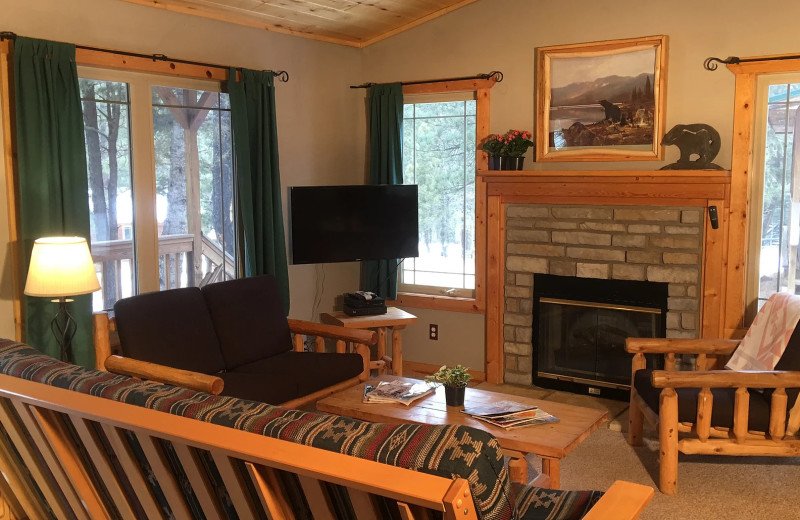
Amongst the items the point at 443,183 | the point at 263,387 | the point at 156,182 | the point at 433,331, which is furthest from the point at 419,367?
the point at 156,182

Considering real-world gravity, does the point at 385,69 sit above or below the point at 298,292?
above

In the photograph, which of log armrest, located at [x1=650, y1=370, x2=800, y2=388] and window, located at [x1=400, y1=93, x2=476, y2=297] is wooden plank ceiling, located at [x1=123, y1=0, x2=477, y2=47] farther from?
log armrest, located at [x1=650, y1=370, x2=800, y2=388]

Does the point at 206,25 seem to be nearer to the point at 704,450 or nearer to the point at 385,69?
the point at 385,69

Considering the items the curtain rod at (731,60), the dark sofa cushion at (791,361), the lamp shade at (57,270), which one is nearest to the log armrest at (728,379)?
the dark sofa cushion at (791,361)

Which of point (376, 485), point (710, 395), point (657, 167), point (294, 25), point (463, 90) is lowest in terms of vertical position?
point (710, 395)

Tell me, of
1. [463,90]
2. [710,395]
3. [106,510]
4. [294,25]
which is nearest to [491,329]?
[463,90]

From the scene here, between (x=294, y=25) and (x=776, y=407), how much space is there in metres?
3.87

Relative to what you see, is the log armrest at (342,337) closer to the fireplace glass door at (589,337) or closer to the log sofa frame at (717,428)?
the fireplace glass door at (589,337)

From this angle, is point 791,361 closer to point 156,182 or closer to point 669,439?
point 669,439

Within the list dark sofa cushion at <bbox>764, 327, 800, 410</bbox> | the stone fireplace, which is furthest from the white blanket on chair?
the stone fireplace

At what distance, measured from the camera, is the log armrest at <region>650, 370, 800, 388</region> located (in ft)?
12.1

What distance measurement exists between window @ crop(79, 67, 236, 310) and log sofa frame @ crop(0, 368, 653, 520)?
207 cm

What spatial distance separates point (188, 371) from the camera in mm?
3771

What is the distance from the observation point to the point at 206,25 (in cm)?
501
